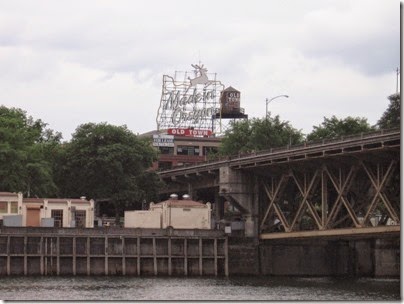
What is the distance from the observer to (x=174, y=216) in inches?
5148

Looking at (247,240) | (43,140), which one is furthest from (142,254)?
(43,140)

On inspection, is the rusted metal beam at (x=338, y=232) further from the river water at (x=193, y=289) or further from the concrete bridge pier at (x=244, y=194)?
the river water at (x=193, y=289)

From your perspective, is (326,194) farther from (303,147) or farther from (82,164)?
(82,164)

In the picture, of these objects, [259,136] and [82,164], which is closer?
[82,164]

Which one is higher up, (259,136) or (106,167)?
(259,136)

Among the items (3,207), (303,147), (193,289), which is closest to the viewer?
(193,289)

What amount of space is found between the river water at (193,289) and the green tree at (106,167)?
30098 millimetres

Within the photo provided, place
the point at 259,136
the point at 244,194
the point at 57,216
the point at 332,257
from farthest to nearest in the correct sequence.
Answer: the point at 259,136 → the point at 332,257 → the point at 244,194 → the point at 57,216

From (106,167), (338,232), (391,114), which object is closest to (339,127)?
(391,114)

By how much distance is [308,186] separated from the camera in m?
122

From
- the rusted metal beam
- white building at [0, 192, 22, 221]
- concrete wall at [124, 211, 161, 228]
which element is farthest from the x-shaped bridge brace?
white building at [0, 192, 22, 221]

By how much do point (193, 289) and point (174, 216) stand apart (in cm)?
3160

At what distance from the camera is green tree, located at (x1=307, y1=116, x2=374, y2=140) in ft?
583

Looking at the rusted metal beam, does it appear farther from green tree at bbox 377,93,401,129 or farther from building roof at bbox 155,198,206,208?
green tree at bbox 377,93,401,129
